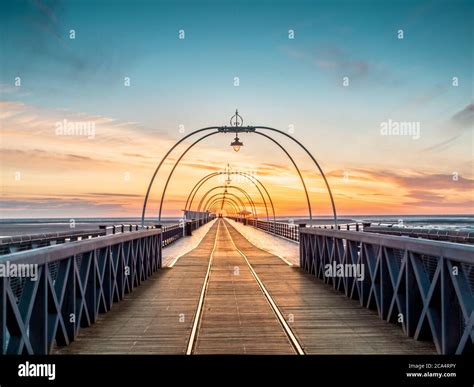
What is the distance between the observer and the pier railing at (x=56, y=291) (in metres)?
6.18

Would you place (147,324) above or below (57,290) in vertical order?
below

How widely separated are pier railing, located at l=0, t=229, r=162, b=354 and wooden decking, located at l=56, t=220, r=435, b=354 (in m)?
0.34

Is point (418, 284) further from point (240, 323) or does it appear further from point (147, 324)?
point (147, 324)

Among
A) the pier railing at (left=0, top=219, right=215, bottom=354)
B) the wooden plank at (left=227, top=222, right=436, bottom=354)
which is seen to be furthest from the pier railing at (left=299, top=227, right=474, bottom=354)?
the pier railing at (left=0, top=219, right=215, bottom=354)

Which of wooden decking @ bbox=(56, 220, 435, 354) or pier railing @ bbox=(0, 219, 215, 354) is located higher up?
pier railing @ bbox=(0, 219, 215, 354)

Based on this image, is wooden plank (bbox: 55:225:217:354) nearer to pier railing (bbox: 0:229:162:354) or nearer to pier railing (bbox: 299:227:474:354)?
pier railing (bbox: 0:229:162:354)

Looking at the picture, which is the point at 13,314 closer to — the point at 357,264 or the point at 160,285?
the point at 357,264

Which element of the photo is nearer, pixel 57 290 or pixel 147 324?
pixel 57 290

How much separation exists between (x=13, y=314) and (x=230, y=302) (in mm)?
6937

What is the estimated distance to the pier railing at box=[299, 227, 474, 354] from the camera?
22.0 ft

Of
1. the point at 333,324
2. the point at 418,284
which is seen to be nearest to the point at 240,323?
the point at 333,324

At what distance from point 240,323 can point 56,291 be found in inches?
136

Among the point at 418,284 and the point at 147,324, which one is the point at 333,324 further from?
the point at 147,324

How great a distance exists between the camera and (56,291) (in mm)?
8047
